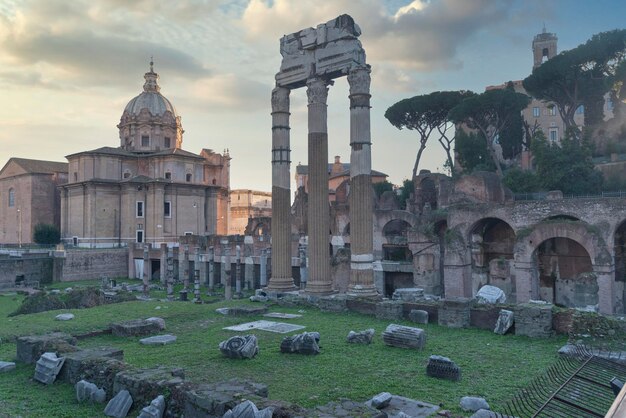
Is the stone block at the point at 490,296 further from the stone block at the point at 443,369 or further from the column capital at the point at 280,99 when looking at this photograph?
the column capital at the point at 280,99

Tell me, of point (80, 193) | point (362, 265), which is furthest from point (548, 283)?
point (80, 193)

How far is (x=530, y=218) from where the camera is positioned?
20188mm

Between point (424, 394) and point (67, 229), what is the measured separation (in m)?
39.1

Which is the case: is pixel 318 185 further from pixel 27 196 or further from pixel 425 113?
pixel 27 196

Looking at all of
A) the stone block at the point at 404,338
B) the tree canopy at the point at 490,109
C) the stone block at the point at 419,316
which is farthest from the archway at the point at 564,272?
the stone block at the point at 404,338

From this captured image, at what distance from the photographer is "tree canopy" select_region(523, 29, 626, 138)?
1237 inches

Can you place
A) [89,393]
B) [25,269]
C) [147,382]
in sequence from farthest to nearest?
[25,269] < [89,393] < [147,382]

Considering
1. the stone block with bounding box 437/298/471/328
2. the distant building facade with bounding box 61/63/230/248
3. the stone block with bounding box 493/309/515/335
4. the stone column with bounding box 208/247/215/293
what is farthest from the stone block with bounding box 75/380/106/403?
the distant building facade with bounding box 61/63/230/248

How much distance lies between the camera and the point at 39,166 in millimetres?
43562

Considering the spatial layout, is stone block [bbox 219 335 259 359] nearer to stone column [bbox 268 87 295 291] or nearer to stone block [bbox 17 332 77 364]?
stone block [bbox 17 332 77 364]

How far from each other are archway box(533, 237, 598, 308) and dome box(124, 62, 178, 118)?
33818 millimetres

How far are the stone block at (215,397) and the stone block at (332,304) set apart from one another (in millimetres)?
6320

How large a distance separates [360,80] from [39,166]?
39776mm

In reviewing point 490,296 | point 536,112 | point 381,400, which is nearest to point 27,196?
point 490,296
